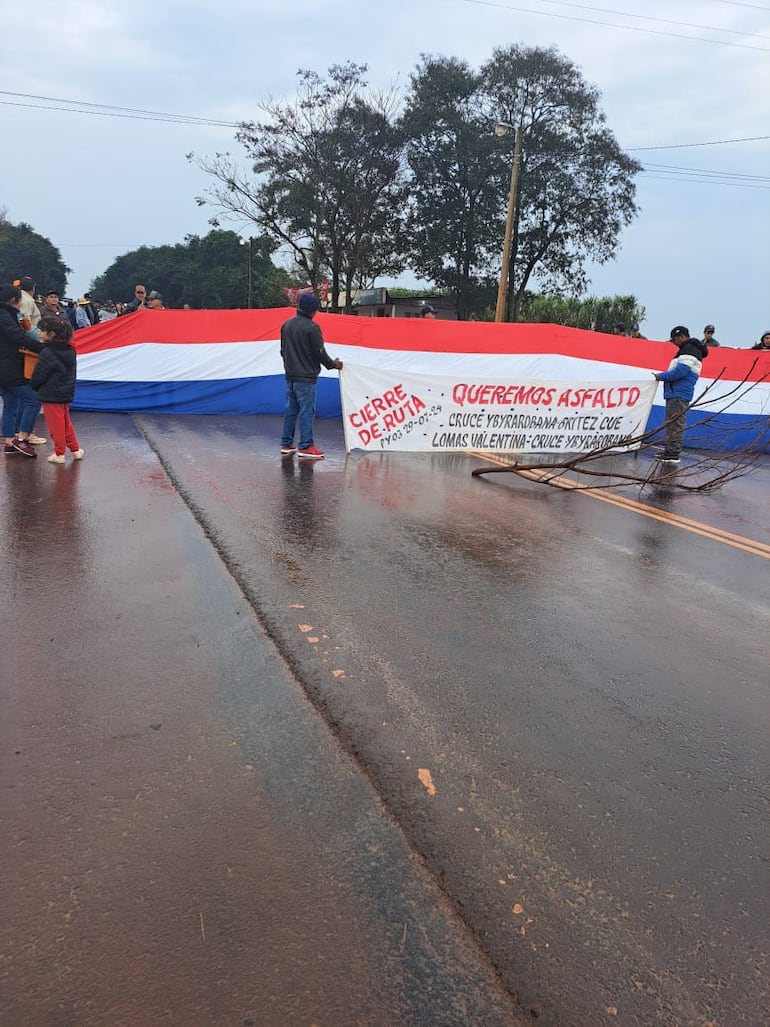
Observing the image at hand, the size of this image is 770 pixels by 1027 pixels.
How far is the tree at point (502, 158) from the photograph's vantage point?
36094 millimetres

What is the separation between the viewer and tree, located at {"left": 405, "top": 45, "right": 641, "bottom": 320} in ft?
118

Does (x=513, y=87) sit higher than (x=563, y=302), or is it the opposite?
(x=513, y=87)

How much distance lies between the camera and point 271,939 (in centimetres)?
211

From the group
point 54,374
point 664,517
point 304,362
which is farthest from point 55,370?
point 664,517

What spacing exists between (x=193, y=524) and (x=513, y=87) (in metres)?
37.1

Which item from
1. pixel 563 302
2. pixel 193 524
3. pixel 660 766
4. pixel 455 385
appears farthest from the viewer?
pixel 563 302

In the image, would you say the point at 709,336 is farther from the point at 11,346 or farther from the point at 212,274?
the point at 212,274


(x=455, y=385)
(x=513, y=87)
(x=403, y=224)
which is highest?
(x=513, y=87)

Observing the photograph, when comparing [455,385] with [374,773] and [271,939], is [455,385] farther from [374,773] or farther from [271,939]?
[271,939]

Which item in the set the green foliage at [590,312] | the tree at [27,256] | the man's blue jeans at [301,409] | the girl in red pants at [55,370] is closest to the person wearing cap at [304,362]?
the man's blue jeans at [301,409]

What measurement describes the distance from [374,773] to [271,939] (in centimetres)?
86

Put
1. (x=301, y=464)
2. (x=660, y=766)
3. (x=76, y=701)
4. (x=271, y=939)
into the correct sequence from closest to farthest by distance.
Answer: (x=271, y=939)
(x=660, y=766)
(x=76, y=701)
(x=301, y=464)

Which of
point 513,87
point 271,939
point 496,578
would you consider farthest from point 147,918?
point 513,87

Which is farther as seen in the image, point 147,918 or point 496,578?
point 496,578
